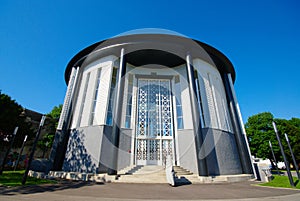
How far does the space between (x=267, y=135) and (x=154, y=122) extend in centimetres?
1792

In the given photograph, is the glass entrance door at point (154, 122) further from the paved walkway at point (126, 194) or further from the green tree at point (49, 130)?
the green tree at point (49, 130)

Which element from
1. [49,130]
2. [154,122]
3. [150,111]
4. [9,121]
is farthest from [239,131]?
[49,130]

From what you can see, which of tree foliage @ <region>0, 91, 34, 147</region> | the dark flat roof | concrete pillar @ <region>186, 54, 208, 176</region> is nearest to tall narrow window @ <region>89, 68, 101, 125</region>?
the dark flat roof

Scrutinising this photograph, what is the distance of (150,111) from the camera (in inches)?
500

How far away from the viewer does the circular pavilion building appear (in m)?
10.4

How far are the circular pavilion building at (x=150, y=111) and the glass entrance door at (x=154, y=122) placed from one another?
0.24 feet

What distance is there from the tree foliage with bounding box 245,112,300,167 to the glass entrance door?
653 inches

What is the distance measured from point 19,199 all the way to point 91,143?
640 cm

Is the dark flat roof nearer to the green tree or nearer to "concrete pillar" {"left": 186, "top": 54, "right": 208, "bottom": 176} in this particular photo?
"concrete pillar" {"left": 186, "top": 54, "right": 208, "bottom": 176}

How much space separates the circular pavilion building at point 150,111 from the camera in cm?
1037

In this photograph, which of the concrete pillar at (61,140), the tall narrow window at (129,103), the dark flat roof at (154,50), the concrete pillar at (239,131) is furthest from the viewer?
the tall narrow window at (129,103)

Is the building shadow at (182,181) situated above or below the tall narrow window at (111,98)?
below

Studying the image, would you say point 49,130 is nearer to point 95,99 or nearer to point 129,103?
point 95,99

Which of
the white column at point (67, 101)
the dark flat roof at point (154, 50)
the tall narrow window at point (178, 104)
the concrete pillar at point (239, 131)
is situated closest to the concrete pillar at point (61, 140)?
the white column at point (67, 101)
